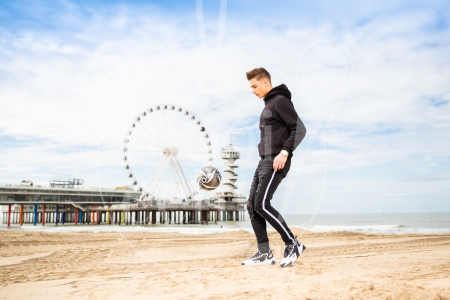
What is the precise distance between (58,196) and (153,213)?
1619 centimetres

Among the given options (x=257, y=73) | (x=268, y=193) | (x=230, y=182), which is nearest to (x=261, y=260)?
(x=268, y=193)

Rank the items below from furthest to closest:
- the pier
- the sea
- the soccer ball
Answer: the pier
the sea
the soccer ball

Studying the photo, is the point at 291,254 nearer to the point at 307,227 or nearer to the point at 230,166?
the point at 307,227

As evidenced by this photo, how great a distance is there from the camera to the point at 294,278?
282 centimetres

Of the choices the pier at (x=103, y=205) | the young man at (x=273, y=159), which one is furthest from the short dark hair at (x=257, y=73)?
the pier at (x=103, y=205)

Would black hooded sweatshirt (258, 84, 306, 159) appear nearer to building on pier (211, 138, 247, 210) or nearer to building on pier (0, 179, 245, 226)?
building on pier (0, 179, 245, 226)

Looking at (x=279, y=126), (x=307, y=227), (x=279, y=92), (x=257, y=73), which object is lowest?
(x=307, y=227)

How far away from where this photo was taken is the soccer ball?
18.3 feet

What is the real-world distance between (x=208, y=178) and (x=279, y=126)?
2.22 meters

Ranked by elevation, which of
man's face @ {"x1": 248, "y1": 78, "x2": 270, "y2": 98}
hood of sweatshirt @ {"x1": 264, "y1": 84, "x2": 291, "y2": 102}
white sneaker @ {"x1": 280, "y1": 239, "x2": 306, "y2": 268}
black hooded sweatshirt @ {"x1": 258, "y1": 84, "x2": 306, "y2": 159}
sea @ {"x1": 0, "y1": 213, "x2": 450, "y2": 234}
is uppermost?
man's face @ {"x1": 248, "y1": 78, "x2": 270, "y2": 98}

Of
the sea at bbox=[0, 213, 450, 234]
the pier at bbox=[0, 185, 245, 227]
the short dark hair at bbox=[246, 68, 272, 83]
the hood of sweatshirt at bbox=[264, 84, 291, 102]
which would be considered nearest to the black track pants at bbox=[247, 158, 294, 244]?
the hood of sweatshirt at bbox=[264, 84, 291, 102]

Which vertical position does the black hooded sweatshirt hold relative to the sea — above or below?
above

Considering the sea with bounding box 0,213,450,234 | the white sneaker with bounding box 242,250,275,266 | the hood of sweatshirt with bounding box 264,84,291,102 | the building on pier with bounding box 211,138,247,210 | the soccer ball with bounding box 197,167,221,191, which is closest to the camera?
the white sneaker with bounding box 242,250,275,266

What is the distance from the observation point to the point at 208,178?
18.3 feet
